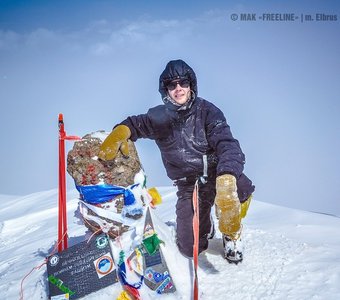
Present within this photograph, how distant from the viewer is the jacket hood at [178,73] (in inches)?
99.5

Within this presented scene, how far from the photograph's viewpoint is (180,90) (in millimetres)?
2521

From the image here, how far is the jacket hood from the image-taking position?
2527 millimetres

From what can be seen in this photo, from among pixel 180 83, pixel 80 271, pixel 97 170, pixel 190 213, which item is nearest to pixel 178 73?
pixel 180 83

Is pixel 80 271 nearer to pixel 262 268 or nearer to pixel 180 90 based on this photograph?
pixel 262 268

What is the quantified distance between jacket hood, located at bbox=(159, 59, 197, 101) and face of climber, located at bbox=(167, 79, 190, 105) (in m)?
0.04

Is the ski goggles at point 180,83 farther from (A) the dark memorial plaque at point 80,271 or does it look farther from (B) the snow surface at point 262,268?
(A) the dark memorial plaque at point 80,271

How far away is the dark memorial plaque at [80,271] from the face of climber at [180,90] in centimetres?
134

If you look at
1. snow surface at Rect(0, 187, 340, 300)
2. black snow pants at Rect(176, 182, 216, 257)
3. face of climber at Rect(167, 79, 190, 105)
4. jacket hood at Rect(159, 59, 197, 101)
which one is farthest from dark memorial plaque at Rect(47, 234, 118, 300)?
jacket hood at Rect(159, 59, 197, 101)

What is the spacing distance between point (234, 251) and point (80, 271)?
4.03 feet

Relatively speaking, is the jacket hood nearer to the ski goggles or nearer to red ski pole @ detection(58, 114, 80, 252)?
the ski goggles

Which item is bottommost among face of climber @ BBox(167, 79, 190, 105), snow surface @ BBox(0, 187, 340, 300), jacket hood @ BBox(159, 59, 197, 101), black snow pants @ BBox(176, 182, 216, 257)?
snow surface @ BBox(0, 187, 340, 300)

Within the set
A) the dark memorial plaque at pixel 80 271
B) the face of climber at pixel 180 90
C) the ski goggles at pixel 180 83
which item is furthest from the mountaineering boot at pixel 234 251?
the ski goggles at pixel 180 83

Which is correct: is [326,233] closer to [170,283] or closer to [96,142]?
[170,283]

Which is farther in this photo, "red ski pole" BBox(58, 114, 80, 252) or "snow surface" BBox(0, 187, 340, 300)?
"red ski pole" BBox(58, 114, 80, 252)
